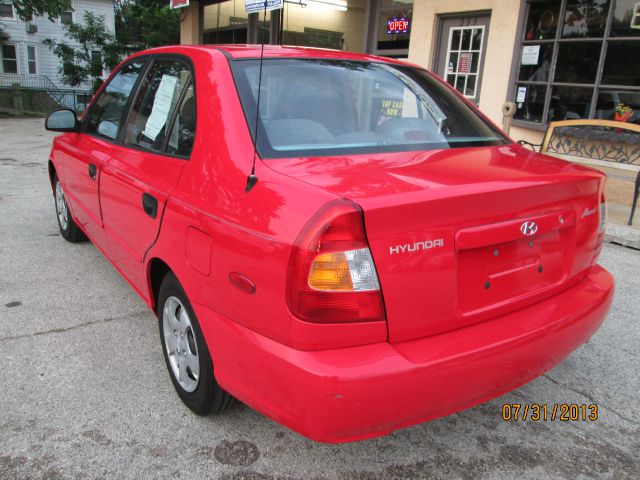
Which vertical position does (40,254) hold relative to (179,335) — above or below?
below

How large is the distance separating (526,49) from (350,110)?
6.02 m

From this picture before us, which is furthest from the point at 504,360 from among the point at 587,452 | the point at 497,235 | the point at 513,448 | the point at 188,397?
the point at 188,397

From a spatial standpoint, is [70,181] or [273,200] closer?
[273,200]

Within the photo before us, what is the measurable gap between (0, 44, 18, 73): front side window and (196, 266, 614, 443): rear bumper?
120 feet

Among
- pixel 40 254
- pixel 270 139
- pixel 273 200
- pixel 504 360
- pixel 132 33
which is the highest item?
pixel 132 33

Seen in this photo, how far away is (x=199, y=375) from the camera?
2.31 metres

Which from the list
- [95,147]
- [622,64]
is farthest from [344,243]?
[622,64]

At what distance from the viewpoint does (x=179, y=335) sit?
2.51 metres

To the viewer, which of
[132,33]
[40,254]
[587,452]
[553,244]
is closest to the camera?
[553,244]

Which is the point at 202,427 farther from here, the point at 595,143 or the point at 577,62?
the point at 577,62

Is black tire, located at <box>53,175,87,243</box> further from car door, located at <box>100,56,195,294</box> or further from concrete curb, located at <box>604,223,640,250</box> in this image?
concrete curb, located at <box>604,223,640,250</box>

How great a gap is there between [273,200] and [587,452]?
5.67ft

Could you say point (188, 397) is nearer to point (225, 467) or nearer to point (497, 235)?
point (225, 467)

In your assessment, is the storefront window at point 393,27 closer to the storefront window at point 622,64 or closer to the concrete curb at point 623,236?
the storefront window at point 622,64
